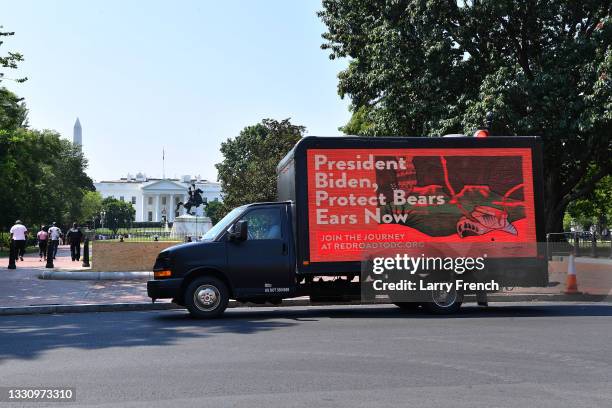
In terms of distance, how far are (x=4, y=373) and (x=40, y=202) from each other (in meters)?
61.8

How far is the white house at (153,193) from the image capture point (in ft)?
533

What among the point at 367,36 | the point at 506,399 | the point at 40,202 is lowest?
the point at 506,399

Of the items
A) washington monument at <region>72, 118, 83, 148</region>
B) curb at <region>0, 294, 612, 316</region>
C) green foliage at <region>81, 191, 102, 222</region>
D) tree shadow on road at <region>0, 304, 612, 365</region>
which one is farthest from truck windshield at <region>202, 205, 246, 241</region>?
washington monument at <region>72, 118, 83, 148</region>

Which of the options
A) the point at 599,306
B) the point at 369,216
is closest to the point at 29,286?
the point at 369,216

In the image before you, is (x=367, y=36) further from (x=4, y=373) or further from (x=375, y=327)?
(x=4, y=373)

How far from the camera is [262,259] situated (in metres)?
12.6

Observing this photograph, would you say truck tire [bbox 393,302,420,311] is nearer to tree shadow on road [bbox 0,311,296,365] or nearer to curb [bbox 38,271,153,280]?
tree shadow on road [bbox 0,311,296,365]

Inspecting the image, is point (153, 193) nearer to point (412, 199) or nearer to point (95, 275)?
point (95, 275)

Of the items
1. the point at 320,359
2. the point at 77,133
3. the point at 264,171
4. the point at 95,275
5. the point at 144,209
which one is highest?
the point at 77,133

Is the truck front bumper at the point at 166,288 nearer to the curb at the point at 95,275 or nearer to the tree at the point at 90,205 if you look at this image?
the curb at the point at 95,275

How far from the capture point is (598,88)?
23828 mm

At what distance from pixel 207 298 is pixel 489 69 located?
64.0ft

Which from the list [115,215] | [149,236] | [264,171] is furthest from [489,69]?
[115,215]

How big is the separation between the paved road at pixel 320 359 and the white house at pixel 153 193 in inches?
5601
